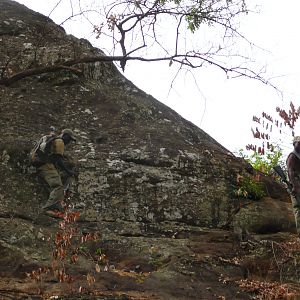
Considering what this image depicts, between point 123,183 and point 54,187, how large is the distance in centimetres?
139

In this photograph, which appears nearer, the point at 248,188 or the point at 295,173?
the point at 295,173

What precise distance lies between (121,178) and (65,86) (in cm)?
329

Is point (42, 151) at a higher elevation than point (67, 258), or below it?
higher

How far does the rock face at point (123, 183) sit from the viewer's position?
24.6 ft

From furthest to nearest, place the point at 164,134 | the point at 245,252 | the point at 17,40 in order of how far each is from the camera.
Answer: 1. the point at 17,40
2. the point at 164,134
3. the point at 245,252

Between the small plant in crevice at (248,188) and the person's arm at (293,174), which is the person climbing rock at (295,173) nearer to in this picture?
the person's arm at (293,174)

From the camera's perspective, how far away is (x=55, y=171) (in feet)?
29.7

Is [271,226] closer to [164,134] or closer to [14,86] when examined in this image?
[164,134]

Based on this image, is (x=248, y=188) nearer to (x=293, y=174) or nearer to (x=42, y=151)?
(x=293, y=174)

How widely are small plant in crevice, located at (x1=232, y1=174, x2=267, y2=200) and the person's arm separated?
1.76 meters

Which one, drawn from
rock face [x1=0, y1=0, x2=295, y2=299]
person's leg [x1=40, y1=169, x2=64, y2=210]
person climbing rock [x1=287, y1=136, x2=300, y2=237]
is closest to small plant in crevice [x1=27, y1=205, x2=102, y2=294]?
rock face [x1=0, y1=0, x2=295, y2=299]

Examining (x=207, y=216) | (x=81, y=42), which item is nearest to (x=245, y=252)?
(x=207, y=216)

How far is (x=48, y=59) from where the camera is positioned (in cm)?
1216

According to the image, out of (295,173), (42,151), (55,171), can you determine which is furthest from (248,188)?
(42,151)
